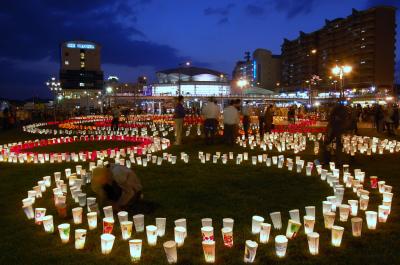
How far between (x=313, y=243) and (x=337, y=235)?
1.39ft

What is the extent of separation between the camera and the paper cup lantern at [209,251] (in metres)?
4.59

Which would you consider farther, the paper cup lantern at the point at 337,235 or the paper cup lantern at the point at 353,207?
the paper cup lantern at the point at 353,207

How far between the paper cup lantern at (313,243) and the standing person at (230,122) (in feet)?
35.9

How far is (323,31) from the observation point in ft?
438

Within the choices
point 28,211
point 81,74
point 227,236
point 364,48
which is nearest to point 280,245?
point 227,236

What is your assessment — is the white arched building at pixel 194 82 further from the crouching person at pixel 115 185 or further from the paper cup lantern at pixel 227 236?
the paper cup lantern at pixel 227 236

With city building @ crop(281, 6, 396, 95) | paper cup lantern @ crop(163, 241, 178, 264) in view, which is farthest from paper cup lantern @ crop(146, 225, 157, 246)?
city building @ crop(281, 6, 396, 95)

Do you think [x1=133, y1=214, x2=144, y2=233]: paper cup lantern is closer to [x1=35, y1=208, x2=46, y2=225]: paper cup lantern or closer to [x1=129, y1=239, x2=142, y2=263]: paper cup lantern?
[x1=129, y1=239, x2=142, y2=263]: paper cup lantern

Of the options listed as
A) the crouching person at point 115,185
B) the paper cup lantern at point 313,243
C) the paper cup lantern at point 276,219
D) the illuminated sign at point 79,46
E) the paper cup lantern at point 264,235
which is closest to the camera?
the paper cup lantern at point 313,243

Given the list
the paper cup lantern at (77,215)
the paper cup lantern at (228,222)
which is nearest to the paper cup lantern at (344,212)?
the paper cup lantern at (228,222)

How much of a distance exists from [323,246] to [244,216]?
1.52m

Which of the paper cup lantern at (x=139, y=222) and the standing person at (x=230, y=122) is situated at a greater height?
the standing person at (x=230, y=122)

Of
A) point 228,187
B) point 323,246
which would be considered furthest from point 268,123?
point 323,246

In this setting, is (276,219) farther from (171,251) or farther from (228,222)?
(171,251)
